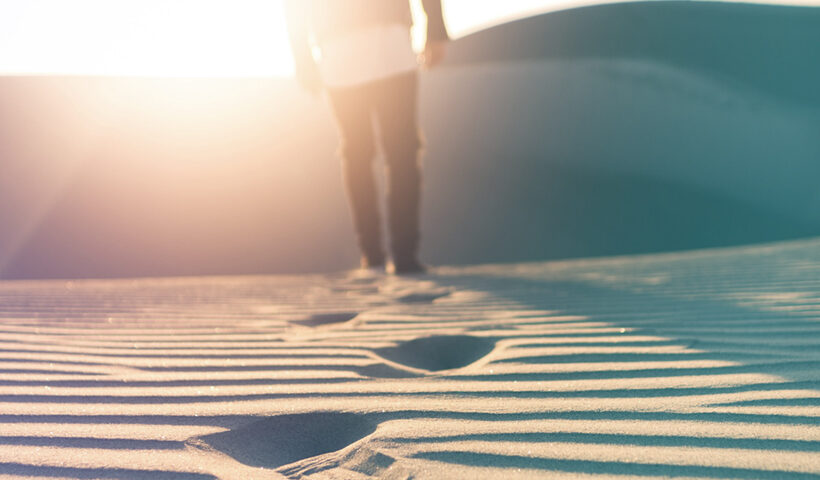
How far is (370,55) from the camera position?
11.8 ft

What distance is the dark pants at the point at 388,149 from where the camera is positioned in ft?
12.3

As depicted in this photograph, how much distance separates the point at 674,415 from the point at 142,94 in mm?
Answer: 12517

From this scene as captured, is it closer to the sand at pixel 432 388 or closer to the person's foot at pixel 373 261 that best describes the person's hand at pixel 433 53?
the person's foot at pixel 373 261

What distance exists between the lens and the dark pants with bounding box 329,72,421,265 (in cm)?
375

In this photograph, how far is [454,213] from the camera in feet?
26.2

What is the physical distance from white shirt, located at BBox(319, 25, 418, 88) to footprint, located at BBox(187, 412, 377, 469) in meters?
2.72

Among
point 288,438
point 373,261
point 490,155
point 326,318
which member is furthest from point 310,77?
point 490,155

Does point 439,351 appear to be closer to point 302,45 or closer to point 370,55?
point 370,55

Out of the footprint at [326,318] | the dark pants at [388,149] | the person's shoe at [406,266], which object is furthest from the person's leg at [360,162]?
the footprint at [326,318]

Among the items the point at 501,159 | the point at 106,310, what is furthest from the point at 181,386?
the point at 501,159

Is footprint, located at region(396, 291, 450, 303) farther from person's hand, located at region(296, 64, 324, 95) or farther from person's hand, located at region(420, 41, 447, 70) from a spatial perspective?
person's hand, located at region(296, 64, 324, 95)

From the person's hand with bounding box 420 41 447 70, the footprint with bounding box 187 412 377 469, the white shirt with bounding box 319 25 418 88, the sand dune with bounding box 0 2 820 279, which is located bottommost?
the footprint with bounding box 187 412 377 469

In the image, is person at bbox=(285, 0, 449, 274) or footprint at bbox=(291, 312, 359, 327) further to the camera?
person at bbox=(285, 0, 449, 274)

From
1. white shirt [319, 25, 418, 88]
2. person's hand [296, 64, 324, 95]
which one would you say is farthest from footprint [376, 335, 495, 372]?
person's hand [296, 64, 324, 95]
